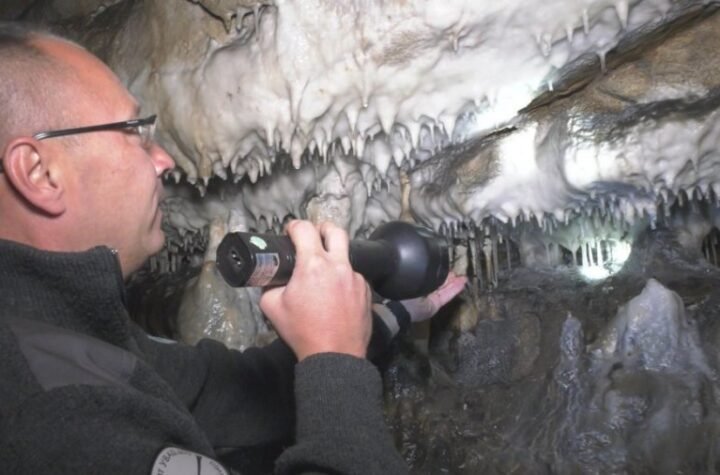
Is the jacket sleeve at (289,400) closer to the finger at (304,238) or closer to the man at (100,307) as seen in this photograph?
the man at (100,307)

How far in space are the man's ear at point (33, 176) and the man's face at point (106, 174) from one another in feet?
0.08

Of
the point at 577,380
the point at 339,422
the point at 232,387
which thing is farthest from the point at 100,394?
the point at 577,380

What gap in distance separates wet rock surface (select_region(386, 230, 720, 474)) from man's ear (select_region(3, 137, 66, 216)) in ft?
9.31

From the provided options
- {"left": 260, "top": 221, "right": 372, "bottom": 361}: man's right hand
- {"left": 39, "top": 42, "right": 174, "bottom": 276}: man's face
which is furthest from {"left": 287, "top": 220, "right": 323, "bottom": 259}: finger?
{"left": 39, "top": 42, "right": 174, "bottom": 276}: man's face

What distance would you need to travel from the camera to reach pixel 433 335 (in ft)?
16.8

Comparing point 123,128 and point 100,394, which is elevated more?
point 123,128

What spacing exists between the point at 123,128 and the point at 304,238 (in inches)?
16.7

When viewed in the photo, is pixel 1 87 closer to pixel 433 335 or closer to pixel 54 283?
pixel 54 283

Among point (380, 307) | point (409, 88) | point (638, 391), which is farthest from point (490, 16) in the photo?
point (638, 391)

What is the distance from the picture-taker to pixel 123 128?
114 centimetres

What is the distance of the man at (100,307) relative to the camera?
713mm

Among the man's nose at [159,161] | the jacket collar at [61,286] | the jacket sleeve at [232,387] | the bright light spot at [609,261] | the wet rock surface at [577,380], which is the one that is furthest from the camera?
the bright light spot at [609,261]

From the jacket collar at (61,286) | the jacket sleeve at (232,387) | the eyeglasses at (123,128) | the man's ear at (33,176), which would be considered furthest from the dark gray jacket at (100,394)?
the jacket sleeve at (232,387)

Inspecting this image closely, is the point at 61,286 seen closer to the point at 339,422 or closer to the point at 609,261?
the point at 339,422
